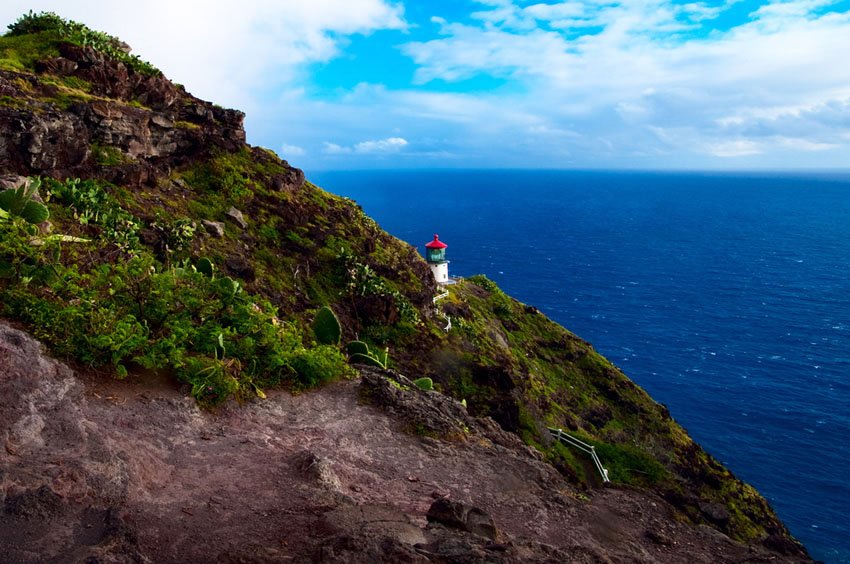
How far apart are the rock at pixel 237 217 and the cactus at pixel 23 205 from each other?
1715cm

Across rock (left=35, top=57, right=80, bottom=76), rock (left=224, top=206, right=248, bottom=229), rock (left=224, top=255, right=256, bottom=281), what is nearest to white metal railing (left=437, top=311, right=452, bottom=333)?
rock (left=224, top=255, right=256, bottom=281)

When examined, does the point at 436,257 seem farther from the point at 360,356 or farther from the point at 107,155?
the point at 360,356

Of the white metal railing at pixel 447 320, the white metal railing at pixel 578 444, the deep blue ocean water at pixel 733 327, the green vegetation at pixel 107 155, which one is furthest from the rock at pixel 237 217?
the deep blue ocean water at pixel 733 327

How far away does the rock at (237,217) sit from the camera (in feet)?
119

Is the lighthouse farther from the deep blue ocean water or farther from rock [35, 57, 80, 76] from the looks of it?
rock [35, 57, 80, 76]

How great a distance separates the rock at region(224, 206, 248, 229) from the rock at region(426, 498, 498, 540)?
93.3ft

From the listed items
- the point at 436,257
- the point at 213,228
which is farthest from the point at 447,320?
the point at 213,228

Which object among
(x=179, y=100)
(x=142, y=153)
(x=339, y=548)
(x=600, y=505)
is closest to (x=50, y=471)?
(x=339, y=548)

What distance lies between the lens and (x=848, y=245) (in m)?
153

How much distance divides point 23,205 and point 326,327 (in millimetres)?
11449

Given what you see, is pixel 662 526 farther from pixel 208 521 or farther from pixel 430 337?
pixel 430 337

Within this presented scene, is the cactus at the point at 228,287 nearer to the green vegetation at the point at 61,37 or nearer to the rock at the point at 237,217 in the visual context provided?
the rock at the point at 237,217

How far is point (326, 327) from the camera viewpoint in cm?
2412

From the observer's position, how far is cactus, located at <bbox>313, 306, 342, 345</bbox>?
24.0 meters
